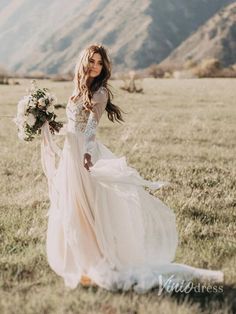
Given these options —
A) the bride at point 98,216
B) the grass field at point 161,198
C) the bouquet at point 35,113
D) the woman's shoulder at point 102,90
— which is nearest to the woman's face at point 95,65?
the bride at point 98,216

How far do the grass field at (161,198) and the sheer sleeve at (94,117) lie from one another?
4.29 ft

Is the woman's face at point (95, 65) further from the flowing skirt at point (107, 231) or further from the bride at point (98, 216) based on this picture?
the flowing skirt at point (107, 231)

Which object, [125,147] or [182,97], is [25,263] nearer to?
[125,147]

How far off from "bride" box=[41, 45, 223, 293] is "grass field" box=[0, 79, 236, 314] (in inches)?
9.4

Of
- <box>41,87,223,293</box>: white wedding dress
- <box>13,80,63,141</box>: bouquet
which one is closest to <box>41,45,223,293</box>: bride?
<box>41,87,223,293</box>: white wedding dress

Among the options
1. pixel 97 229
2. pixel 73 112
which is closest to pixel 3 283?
pixel 97 229

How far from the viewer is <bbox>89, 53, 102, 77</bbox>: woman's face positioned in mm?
5969

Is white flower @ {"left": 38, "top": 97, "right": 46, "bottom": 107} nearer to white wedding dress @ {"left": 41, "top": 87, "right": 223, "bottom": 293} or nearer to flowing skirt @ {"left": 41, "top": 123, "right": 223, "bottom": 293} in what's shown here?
white wedding dress @ {"left": 41, "top": 87, "right": 223, "bottom": 293}

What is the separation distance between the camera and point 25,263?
596 centimetres

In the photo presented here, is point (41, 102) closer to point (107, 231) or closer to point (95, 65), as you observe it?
point (95, 65)

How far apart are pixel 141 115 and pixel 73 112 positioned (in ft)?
47.7

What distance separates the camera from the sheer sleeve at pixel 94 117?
5824 mm

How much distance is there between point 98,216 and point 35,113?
129 cm

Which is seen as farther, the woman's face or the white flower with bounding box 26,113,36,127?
the white flower with bounding box 26,113,36,127
